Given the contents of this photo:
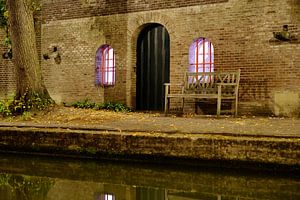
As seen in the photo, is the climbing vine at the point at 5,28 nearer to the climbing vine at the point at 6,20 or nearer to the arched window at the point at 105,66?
the climbing vine at the point at 6,20

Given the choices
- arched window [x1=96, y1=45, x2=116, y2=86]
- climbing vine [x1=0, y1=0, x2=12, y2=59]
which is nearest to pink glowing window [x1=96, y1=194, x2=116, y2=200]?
arched window [x1=96, y1=45, x2=116, y2=86]

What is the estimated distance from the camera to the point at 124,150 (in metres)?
4.82

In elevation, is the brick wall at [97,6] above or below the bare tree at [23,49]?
above

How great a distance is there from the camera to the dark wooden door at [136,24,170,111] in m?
9.96

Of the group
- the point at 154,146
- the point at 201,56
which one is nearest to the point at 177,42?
the point at 201,56

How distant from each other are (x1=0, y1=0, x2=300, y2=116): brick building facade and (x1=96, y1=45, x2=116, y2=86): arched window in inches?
6.9

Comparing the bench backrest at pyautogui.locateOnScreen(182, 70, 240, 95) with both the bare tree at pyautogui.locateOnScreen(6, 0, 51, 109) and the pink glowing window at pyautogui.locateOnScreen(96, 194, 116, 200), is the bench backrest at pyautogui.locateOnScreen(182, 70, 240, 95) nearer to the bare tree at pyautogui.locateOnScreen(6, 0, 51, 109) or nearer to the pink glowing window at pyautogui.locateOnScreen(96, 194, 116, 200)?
the bare tree at pyautogui.locateOnScreen(6, 0, 51, 109)

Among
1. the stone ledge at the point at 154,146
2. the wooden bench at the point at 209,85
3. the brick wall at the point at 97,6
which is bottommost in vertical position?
the stone ledge at the point at 154,146

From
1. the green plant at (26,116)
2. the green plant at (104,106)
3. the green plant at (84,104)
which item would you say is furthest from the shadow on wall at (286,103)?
the green plant at (26,116)

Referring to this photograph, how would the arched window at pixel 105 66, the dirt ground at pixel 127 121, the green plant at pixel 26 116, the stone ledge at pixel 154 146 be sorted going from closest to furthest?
the stone ledge at pixel 154 146, the dirt ground at pixel 127 121, the green plant at pixel 26 116, the arched window at pixel 105 66

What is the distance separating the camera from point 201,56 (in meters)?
9.41

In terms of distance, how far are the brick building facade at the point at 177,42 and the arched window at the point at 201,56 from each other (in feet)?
0.58

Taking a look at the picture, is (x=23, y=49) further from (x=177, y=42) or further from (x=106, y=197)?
(x=106, y=197)

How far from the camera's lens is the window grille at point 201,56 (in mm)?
9312
